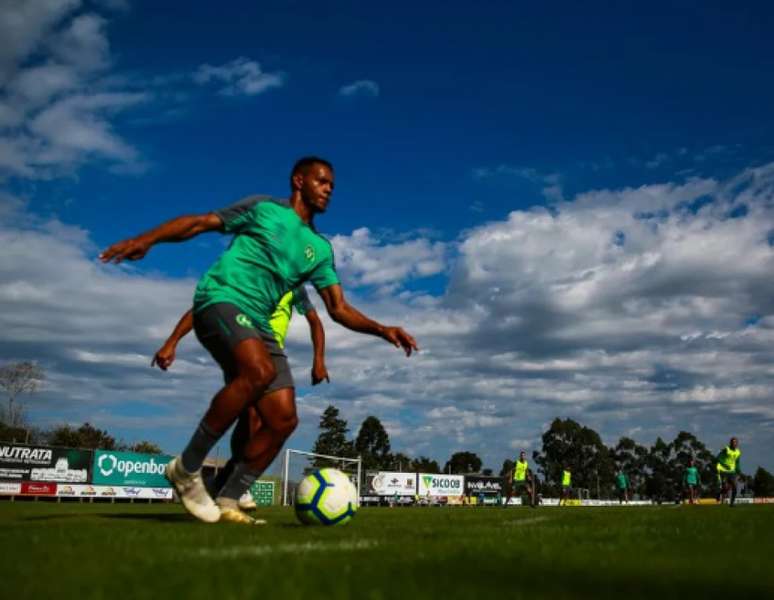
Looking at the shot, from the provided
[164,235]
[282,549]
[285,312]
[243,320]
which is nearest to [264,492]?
→ [285,312]

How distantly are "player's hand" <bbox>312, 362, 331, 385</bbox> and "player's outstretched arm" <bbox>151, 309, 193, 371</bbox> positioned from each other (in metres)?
1.30

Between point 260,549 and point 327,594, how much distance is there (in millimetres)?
1355

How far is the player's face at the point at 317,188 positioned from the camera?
558cm

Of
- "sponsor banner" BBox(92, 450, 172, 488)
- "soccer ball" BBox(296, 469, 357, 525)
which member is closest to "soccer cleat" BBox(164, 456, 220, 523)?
"soccer ball" BBox(296, 469, 357, 525)

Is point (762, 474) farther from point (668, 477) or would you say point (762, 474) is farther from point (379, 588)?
point (379, 588)

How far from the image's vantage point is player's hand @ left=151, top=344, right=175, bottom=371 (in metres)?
5.94

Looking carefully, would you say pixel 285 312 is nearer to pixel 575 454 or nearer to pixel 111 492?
pixel 111 492

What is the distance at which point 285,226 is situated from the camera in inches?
208

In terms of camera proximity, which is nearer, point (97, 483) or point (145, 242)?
point (145, 242)

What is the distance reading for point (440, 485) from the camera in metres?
61.6

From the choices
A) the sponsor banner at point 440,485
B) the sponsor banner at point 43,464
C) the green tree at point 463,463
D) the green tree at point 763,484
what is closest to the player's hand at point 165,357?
the sponsor banner at point 43,464

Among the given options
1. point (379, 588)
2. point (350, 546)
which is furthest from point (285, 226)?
point (379, 588)

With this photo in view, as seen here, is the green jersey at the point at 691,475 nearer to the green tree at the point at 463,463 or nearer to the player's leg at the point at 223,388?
the player's leg at the point at 223,388

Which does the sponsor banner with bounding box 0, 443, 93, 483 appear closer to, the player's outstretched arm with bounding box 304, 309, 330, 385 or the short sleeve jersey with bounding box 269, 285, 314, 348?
the short sleeve jersey with bounding box 269, 285, 314, 348
